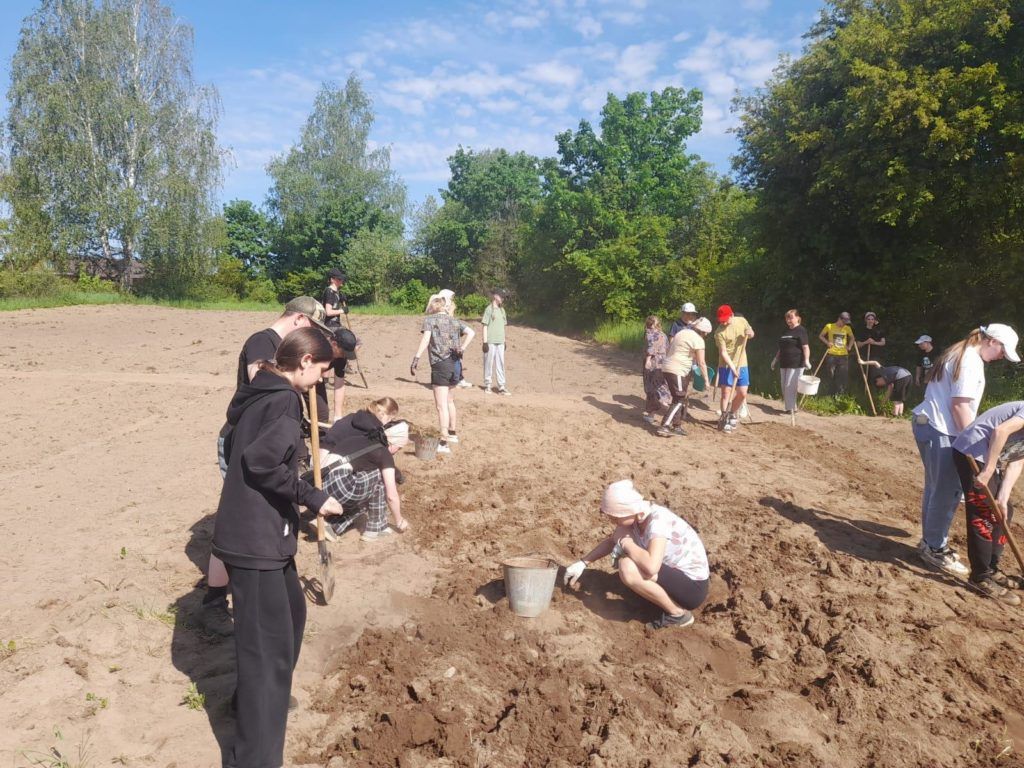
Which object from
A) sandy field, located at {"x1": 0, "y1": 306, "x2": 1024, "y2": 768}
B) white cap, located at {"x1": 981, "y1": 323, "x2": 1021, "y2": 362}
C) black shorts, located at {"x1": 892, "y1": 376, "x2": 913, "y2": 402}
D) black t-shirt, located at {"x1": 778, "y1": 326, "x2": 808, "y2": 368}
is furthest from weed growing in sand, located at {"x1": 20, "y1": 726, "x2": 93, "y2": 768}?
black shorts, located at {"x1": 892, "y1": 376, "x2": 913, "y2": 402}

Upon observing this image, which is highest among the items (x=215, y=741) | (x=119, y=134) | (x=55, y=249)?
(x=119, y=134)

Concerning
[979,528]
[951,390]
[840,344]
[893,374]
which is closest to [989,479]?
[979,528]

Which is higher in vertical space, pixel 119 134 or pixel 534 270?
pixel 119 134

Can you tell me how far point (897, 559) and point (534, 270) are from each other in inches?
1004

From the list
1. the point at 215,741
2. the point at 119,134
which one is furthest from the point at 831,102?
the point at 119,134

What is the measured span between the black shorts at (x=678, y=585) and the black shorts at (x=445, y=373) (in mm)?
4024

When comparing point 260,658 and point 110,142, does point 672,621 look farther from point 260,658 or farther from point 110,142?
point 110,142

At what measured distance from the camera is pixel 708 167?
28.6m

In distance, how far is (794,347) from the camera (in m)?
11.0

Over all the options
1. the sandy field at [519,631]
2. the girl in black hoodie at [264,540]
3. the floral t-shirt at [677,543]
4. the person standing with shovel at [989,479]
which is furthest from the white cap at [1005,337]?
the girl in black hoodie at [264,540]

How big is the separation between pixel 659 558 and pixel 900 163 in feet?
38.3

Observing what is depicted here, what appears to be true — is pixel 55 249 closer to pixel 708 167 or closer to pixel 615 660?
pixel 708 167

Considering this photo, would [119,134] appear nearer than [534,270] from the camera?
No

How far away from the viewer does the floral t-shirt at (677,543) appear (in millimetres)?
4500
